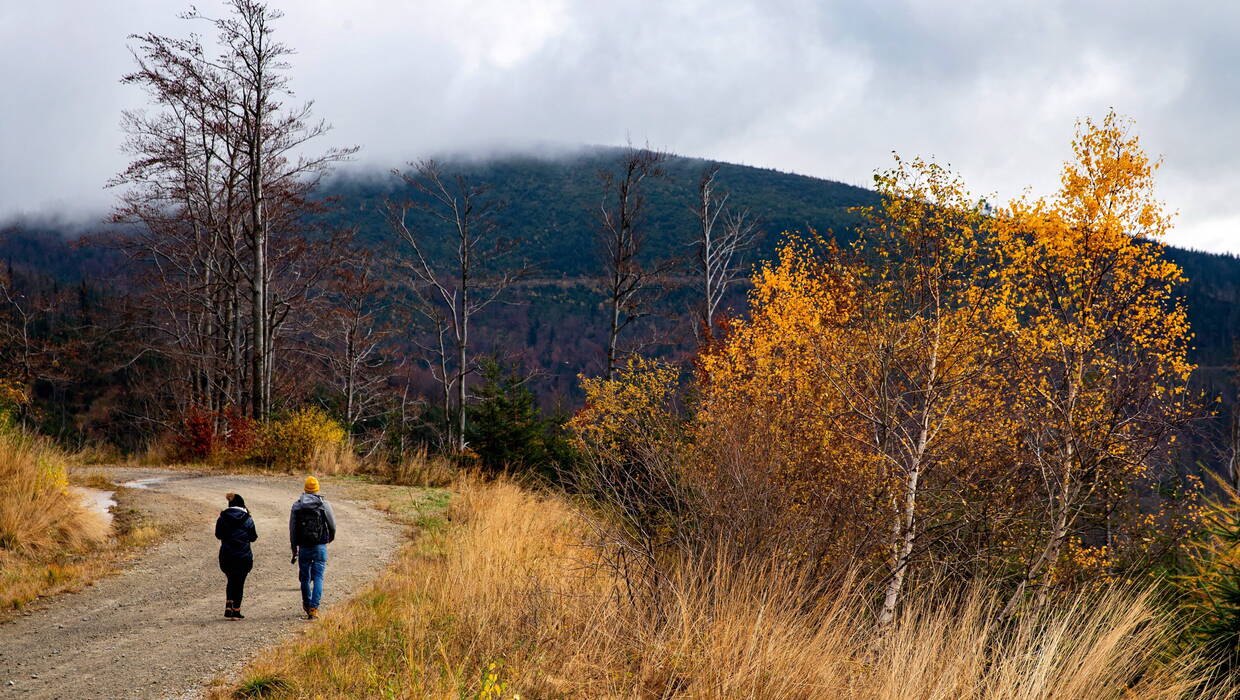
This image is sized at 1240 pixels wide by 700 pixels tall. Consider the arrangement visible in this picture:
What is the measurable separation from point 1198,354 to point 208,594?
15497 centimetres

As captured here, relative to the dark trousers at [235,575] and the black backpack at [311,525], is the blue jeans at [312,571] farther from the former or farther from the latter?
the dark trousers at [235,575]

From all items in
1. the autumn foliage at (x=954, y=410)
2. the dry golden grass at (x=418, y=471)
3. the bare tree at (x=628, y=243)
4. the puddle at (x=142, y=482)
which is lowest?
the dry golden grass at (x=418, y=471)

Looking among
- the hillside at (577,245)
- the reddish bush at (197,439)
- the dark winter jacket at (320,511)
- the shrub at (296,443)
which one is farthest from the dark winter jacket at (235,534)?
the hillside at (577,245)

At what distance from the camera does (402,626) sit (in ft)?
18.8

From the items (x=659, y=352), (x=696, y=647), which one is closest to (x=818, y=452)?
(x=696, y=647)

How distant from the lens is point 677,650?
451cm

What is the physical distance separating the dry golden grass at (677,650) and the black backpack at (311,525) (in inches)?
39.9

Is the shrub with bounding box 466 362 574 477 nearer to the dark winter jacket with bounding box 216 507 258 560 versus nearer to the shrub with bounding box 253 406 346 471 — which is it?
the shrub with bounding box 253 406 346 471

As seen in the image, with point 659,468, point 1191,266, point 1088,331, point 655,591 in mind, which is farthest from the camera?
point 1191,266

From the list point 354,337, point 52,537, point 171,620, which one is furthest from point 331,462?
point 354,337

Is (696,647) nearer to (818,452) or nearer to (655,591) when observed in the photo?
(655,591)

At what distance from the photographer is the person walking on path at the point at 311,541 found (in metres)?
7.09

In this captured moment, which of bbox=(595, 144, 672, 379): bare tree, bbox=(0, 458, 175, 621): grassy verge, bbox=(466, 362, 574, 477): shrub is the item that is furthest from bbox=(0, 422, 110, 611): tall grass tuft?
bbox=(595, 144, 672, 379): bare tree

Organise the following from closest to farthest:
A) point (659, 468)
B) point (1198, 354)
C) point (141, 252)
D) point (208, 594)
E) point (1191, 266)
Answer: point (659, 468) → point (208, 594) → point (141, 252) → point (1198, 354) → point (1191, 266)
